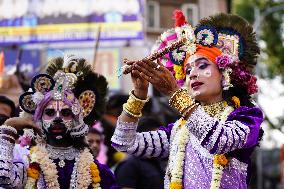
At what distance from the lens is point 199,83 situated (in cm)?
447

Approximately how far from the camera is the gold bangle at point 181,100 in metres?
4.15

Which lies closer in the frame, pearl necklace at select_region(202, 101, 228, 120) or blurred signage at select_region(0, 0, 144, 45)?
pearl necklace at select_region(202, 101, 228, 120)

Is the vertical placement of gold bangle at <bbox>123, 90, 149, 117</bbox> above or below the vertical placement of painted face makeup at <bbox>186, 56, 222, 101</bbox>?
below

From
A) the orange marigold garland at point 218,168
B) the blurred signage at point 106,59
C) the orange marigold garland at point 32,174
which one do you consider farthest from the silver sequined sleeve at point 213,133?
the blurred signage at point 106,59

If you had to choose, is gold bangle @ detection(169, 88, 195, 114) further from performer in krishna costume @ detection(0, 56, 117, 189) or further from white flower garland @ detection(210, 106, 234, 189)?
performer in krishna costume @ detection(0, 56, 117, 189)

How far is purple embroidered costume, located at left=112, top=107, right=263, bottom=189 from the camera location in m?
4.09

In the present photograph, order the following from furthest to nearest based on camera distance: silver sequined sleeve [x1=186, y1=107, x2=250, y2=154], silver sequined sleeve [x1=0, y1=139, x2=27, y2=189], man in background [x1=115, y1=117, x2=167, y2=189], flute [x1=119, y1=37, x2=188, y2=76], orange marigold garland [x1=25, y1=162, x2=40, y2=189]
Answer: man in background [x1=115, y1=117, x2=167, y2=189], orange marigold garland [x1=25, y1=162, x2=40, y2=189], silver sequined sleeve [x1=0, y1=139, x2=27, y2=189], flute [x1=119, y1=37, x2=188, y2=76], silver sequined sleeve [x1=186, y1=107, x2=250, y2=154]

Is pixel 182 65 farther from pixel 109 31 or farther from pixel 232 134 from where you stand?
pixel 109 31

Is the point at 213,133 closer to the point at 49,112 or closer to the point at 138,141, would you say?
the point at 138,141

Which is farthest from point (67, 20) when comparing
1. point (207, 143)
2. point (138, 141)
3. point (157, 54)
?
point (207, 143)

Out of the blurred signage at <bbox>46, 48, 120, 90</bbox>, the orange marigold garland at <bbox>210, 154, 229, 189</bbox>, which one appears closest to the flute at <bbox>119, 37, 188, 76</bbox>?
the orange marigold garland at <bbox>210, 154, 229, 189</bbox>

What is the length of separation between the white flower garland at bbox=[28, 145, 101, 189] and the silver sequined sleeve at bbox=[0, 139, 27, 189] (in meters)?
0.09

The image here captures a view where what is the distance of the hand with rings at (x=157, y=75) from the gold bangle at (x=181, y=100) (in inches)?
1.3

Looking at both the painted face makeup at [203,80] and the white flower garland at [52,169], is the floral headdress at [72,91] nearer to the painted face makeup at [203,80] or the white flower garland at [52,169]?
the white flower garland at [52,169]
